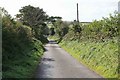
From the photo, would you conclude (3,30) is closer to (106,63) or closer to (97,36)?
(106,63)

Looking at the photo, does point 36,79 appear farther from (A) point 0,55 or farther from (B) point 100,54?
(B) point 100,54

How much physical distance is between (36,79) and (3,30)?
3849mm

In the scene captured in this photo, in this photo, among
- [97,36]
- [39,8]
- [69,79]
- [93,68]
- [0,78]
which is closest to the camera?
[0,78]

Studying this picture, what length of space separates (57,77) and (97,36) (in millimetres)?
15336

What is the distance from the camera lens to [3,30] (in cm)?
1825

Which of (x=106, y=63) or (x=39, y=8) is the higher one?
(x=39, y=8)

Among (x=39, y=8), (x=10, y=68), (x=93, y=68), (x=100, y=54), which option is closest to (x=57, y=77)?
(x=10, y=68)

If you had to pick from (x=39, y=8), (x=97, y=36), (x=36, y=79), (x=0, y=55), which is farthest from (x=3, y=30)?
(x=39, y=8)

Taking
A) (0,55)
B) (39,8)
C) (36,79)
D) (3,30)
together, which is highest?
(39,8)

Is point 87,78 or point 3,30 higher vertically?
point 3,30

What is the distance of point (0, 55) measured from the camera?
642 inches

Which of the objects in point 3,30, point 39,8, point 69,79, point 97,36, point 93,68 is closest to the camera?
point 69,79

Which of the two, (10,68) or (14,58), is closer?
(10,68)

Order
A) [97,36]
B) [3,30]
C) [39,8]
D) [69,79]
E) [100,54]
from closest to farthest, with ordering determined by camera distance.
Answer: [69,79]
[3,30]
[100,54]
[97,36]
[39,8]
